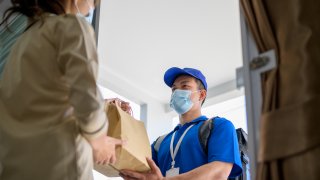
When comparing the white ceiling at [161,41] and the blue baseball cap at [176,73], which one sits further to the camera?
the white ceiling at [161,41]

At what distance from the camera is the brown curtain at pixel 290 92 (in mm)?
1037

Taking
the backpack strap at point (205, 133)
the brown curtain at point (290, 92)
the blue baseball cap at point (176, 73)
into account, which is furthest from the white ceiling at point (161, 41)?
the brown curtain at point (290, 92)

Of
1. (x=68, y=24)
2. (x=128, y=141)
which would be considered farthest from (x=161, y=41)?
(x=68, y=24)

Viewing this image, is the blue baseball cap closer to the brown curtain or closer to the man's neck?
the man's neck

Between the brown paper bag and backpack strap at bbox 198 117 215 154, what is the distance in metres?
0.69

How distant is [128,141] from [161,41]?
234 centimetres

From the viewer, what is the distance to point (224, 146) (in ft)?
7.71

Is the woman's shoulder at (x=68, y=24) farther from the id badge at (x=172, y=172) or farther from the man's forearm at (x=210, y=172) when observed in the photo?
the id badge at (x=172, y=172)

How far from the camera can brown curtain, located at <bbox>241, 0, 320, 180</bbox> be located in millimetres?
1037

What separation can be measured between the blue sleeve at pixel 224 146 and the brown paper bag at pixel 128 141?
0.64 metres

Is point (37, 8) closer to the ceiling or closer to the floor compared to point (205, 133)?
closer to the ceiling

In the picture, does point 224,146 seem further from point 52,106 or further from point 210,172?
point 52,106

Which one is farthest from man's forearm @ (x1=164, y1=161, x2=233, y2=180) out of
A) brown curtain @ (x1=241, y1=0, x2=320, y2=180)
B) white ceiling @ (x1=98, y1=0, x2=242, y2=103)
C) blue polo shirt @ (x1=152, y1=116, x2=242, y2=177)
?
white ceiling @ (x1=98, y1=0, x2=242, y2=103)

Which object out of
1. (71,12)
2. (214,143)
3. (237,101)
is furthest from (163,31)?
(71,12)
